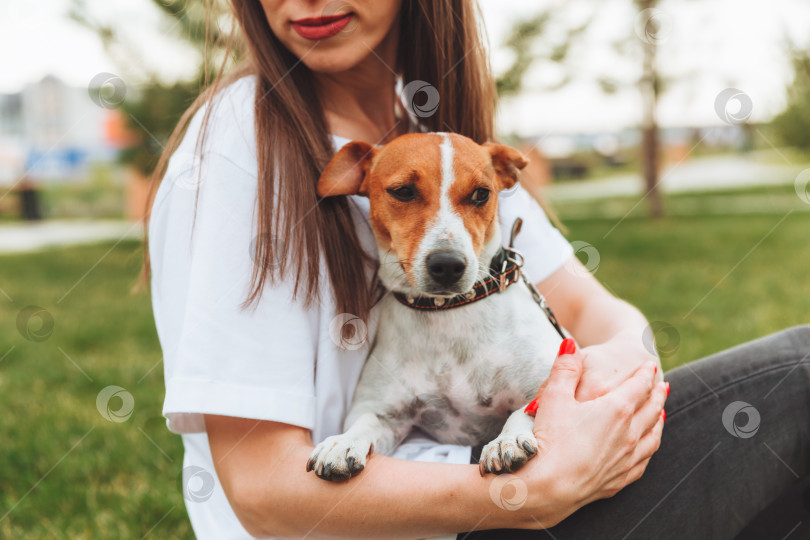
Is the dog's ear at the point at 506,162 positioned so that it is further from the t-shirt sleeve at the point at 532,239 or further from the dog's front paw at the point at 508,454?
the dog's front paw at the point at 508,454

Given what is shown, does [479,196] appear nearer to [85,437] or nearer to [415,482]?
[415,482]

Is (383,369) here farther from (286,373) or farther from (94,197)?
(94,197)

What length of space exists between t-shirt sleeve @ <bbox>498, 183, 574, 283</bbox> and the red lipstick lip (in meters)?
0.74

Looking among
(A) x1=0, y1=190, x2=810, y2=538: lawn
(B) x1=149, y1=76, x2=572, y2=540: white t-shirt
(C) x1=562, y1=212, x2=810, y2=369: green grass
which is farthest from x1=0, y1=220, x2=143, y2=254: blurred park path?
(B) x1=149, y1=76, x2=572, y2=540: white t-shirt

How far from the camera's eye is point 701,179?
23.6 metres

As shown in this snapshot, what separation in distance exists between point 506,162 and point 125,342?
4.52 m

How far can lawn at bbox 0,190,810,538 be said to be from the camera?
3033mm

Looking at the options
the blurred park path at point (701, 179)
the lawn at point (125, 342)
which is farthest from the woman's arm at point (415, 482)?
the blurred park path at point (701, 179)

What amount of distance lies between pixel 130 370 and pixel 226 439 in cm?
362

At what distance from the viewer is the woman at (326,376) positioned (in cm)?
149

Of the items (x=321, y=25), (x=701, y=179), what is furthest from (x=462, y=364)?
(x=701, y=179)

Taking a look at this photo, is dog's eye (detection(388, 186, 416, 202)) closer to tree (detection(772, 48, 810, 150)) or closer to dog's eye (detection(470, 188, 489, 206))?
dog's eye (detection(470, 188, 489, 206))

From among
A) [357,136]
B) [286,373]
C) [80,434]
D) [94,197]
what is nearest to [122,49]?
[80,434]

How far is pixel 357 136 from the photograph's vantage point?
212 cm
